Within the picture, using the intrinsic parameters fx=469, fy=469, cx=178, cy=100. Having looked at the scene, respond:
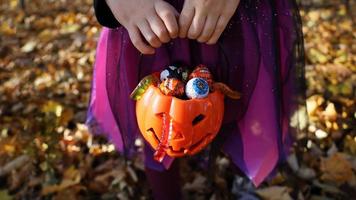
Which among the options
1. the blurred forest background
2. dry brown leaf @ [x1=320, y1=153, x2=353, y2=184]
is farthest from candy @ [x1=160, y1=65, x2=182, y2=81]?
dry brown leaf @ [x1=320, y1=153, x2=353, y2=184]

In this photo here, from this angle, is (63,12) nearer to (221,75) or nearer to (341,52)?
(341,52)

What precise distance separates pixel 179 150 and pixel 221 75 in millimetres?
194

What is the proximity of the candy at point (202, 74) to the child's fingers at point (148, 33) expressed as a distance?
0.11 meters

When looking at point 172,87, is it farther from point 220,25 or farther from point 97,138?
point 97,138

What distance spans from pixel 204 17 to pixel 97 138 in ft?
3.63

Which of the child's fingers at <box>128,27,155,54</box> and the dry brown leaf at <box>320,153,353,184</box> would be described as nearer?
the child's fingers at <box>128,27,155,54</box>

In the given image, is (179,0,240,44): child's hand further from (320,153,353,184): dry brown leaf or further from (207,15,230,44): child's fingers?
(320,153,353,184): dry brown leaf

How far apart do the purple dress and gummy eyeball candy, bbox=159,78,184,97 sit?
100 millimetres

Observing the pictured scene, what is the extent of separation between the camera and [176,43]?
94 cm

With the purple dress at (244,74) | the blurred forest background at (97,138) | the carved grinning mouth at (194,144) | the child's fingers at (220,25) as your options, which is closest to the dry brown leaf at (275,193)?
the blurred forest background at (97,138)

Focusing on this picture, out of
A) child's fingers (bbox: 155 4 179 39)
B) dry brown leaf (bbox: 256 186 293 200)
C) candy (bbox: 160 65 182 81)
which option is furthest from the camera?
dry brown leaf (bbox: 256 186 293 200)

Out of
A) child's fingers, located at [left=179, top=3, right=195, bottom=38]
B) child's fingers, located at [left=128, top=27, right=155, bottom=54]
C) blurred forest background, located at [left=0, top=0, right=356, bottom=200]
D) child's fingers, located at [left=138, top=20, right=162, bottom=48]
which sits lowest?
blurred forest background, located at [left=0, top=0, right=356, bottom=200]

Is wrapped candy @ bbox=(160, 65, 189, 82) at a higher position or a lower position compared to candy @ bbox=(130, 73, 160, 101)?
higher

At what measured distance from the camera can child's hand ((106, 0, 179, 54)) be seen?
2.56 ft
